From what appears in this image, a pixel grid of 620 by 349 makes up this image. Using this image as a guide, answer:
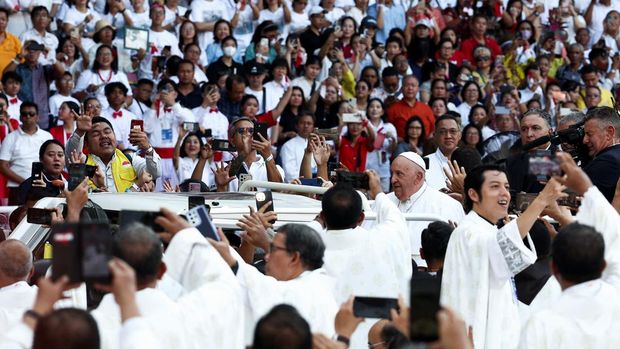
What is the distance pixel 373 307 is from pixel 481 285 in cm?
147

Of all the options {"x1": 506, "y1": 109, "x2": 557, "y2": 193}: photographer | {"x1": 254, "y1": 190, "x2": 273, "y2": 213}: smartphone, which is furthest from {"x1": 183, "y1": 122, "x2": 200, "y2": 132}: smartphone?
{"x1": 254, "y1": 190, "x2": 273, "y2": 213}: smartphone

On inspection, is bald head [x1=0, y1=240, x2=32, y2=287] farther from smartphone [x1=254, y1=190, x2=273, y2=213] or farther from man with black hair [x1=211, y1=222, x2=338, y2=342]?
smartphone [x1=254, y1=190, x2=273, y2=213]

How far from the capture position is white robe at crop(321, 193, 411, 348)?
7.65 meters

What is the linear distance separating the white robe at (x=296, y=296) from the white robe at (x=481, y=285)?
1.26m

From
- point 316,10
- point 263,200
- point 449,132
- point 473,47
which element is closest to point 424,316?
point 263,200

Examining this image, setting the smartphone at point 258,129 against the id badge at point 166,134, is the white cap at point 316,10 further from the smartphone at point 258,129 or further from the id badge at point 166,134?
the smartphone at point 258,129

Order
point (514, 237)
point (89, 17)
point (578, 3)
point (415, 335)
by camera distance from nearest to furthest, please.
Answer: point (415, 335), point (514, 237), point (89, 17), point (578, 3)

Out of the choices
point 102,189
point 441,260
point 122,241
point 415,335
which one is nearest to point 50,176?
point 102,189

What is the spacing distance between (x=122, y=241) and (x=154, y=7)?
11644mm

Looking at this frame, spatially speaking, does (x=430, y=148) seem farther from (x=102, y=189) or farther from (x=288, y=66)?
(x=102, y=189)

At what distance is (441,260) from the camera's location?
832cm

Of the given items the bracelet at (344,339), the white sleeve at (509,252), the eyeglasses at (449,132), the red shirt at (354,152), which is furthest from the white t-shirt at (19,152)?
the bracelet at (344,339)

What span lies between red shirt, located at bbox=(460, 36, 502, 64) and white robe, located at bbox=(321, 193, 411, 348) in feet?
40.2

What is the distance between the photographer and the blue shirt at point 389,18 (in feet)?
64.2
